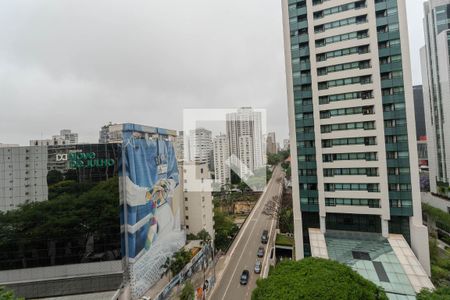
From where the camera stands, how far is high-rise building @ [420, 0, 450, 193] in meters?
21.5

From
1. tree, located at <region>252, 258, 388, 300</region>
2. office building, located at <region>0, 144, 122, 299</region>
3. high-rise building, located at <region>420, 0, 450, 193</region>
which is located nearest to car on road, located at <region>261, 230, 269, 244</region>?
tree, located at <region>252, 258, 388, 300</region>

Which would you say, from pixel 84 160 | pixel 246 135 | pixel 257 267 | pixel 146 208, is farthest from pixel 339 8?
pixel 246 135

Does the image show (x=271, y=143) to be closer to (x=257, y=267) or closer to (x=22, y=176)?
(x=257, y=267)

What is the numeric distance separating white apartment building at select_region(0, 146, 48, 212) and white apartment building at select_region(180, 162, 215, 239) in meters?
10.3

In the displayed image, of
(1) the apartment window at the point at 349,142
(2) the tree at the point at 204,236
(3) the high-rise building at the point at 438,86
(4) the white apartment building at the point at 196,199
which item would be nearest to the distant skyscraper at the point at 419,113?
(3) the high-rise building at the point at 438,86

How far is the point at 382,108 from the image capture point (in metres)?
12.1

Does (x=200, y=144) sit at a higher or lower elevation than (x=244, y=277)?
higher

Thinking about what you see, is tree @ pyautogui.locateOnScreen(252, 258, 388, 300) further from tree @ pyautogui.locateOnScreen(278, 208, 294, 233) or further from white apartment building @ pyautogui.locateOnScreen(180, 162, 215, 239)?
tree @ pyautogui.locateOnScreen(278, 208, 294, 233)

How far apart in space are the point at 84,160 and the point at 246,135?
2482 centimetres

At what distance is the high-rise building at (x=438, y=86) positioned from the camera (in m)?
21.5

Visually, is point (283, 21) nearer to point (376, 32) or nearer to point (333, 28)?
point (333, 28)

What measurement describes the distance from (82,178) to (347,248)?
14.2m

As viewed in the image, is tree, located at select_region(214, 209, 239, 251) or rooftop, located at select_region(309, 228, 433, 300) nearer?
rooftop, located at select_region(309, 228, 433, 300)

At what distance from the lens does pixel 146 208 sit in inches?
486
